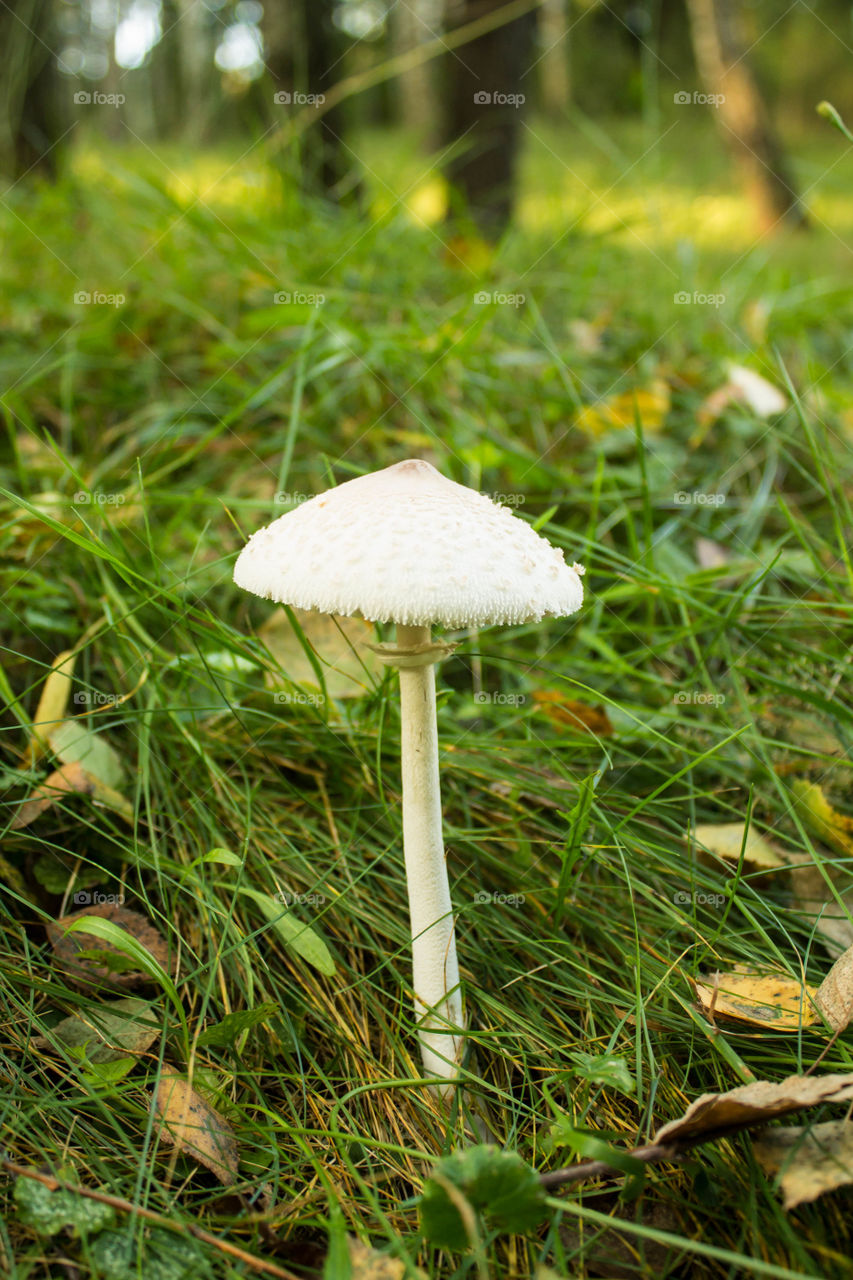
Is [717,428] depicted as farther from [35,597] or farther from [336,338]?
[35,597]

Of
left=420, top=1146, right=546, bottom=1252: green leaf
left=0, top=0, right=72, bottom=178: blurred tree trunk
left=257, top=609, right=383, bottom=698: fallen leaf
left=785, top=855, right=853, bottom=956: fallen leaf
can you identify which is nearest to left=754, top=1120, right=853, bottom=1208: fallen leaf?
left=420, top=1146, right=546, bottom=1252: green leaf

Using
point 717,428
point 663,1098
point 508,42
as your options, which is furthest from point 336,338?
point 508,42

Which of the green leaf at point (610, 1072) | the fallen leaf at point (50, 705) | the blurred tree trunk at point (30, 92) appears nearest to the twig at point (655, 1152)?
the green leaf at point (610, 1072)

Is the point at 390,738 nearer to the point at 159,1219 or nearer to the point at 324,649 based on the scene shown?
the point at 324,649

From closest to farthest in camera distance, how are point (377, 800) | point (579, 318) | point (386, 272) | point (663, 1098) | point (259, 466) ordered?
point (663, 1098) < point (377, 800) < point (259, 466) < point (386, 272) < point (579, 318)

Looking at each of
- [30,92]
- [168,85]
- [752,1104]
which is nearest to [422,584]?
[752,1104]

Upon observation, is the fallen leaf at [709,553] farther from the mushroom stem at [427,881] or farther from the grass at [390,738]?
the mushroom stem at [427,881]
